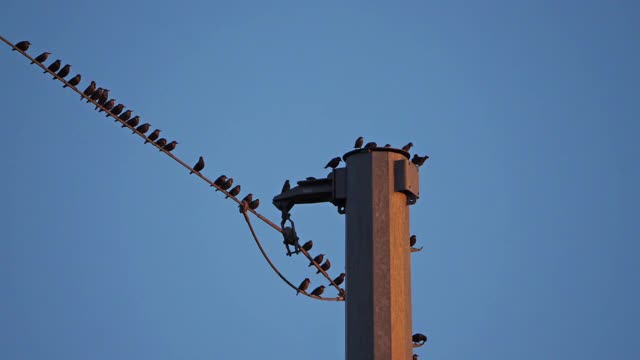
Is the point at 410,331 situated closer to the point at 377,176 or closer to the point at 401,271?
the point at 401,271

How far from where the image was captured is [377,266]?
421 cm

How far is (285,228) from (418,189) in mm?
1123

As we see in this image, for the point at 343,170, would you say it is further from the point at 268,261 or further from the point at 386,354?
the point at 268,261

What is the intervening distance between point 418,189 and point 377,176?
0.26 metres

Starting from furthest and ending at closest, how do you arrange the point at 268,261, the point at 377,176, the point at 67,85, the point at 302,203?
the point at 67,85 < the point at 268,261 < the point at 302,203 < the point at 377,176

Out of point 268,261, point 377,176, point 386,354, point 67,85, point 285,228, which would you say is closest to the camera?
point 386,354

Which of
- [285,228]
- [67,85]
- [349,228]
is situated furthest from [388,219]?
[67,85]

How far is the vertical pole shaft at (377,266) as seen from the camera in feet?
13.7

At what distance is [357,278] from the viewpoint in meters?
4.26

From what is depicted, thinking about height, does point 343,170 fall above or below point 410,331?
above

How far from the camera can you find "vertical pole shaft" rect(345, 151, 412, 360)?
419 centimetres

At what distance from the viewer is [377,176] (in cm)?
443

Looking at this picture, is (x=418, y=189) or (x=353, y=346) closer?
(x=353, y=346)

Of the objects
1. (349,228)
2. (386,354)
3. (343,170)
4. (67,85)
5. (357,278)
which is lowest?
(386,354)
